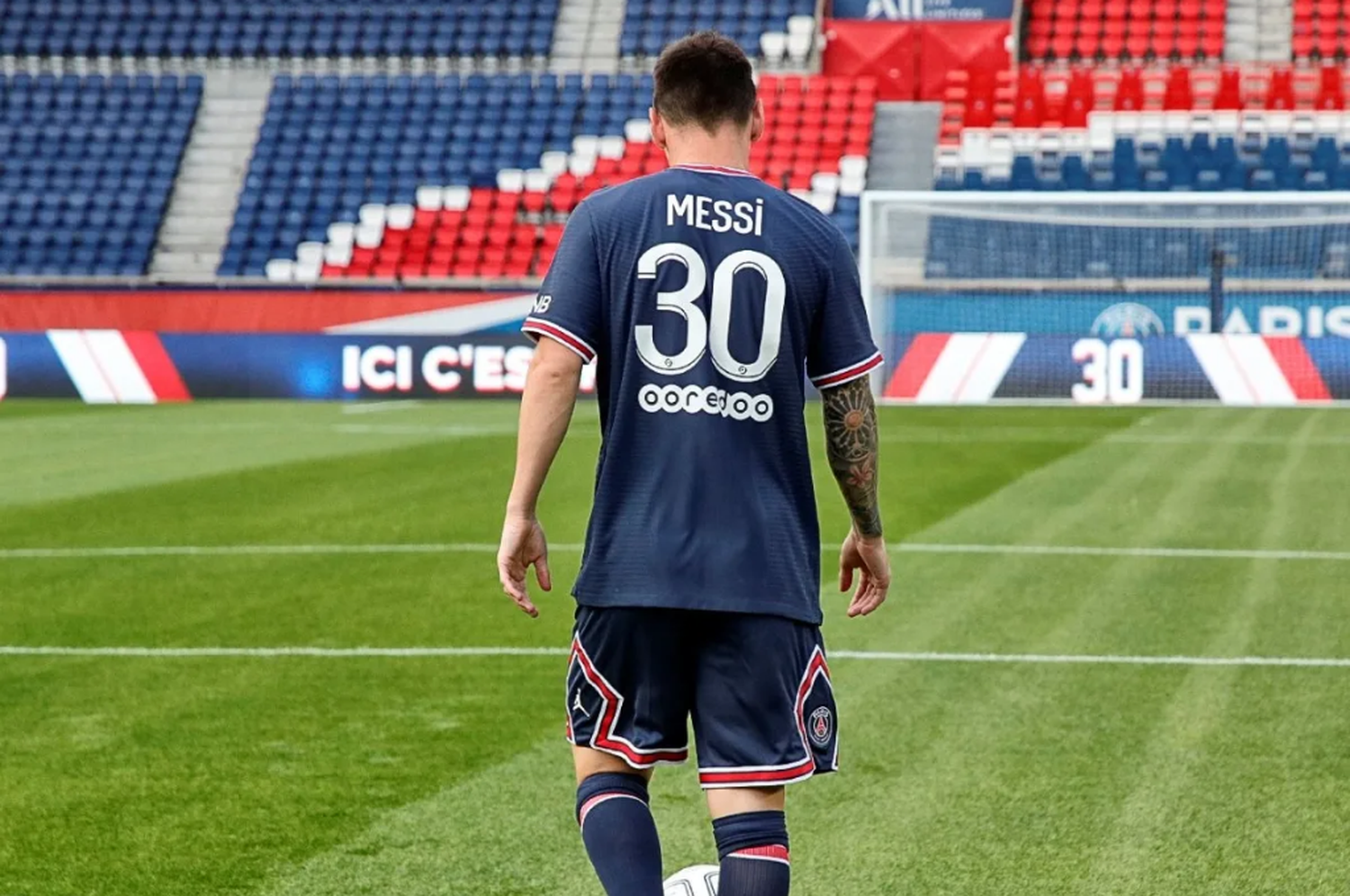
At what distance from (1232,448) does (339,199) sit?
16902mm

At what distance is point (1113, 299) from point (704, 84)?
17.8 metres

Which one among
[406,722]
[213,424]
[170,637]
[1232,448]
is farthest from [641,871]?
[213,424]

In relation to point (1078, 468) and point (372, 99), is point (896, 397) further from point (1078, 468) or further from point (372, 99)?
point (372, 99)

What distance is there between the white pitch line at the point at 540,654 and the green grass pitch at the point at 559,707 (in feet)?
0.19

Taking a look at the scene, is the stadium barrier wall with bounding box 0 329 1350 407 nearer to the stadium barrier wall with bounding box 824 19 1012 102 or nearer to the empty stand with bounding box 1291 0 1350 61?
the stadium barrier wall with bounding box 824 19 1012 102

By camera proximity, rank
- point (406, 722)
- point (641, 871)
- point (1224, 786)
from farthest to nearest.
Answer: point (406, 722), point (1224, 786), point (641, 871)

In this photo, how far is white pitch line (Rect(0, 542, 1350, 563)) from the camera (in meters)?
9.83

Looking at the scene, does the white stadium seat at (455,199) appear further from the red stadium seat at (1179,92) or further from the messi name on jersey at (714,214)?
the messi name on jersey at (714,214)

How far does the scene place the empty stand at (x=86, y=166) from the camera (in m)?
29.0

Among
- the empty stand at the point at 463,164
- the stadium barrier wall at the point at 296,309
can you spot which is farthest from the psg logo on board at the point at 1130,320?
the empty stand at the point at 463,164

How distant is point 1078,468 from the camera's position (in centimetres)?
1409

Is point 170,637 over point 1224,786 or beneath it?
beneath

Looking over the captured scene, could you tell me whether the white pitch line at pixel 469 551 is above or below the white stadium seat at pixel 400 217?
above

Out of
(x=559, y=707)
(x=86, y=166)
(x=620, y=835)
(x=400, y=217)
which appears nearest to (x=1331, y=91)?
(x=400, y=217)
